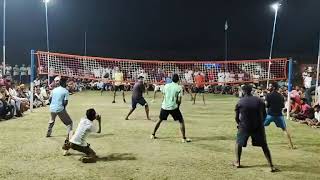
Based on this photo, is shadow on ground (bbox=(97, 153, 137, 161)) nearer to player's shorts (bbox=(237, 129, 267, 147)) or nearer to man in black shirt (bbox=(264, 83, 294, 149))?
player's shorts (bbox=(237, 129, 267, 147))

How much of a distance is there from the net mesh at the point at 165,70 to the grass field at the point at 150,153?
15.7 ft

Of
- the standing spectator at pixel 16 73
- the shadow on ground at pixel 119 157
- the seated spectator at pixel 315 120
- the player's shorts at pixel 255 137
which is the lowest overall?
the shadow on ground at pixel 119 157

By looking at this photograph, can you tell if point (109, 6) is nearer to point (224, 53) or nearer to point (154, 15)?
point (154, 15)

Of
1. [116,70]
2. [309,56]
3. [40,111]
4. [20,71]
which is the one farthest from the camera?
[309,56]

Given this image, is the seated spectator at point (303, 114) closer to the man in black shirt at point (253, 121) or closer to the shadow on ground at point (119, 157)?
the man in black shirt at point (253, 121)

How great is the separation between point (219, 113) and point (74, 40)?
80.8 ft

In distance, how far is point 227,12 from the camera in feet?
142

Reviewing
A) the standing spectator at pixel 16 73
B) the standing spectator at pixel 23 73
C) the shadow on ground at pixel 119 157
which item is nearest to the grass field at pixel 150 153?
the shadow on ground at pixel 119 157

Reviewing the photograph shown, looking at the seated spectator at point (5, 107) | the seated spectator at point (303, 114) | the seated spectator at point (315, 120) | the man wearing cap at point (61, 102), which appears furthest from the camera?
the seated spectator at point (303, 114)

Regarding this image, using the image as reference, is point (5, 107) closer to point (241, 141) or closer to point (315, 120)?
point (241, 141)

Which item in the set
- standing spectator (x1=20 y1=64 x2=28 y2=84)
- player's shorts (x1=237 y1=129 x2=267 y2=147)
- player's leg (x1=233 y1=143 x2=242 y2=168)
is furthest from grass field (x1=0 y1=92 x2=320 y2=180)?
standing spectator (x1=20 y1=64 x2=28 y2=84)

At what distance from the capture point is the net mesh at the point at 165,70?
902 inches

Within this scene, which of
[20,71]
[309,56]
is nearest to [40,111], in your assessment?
[20,71]

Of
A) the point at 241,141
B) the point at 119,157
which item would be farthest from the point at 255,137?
the point at 119,157
